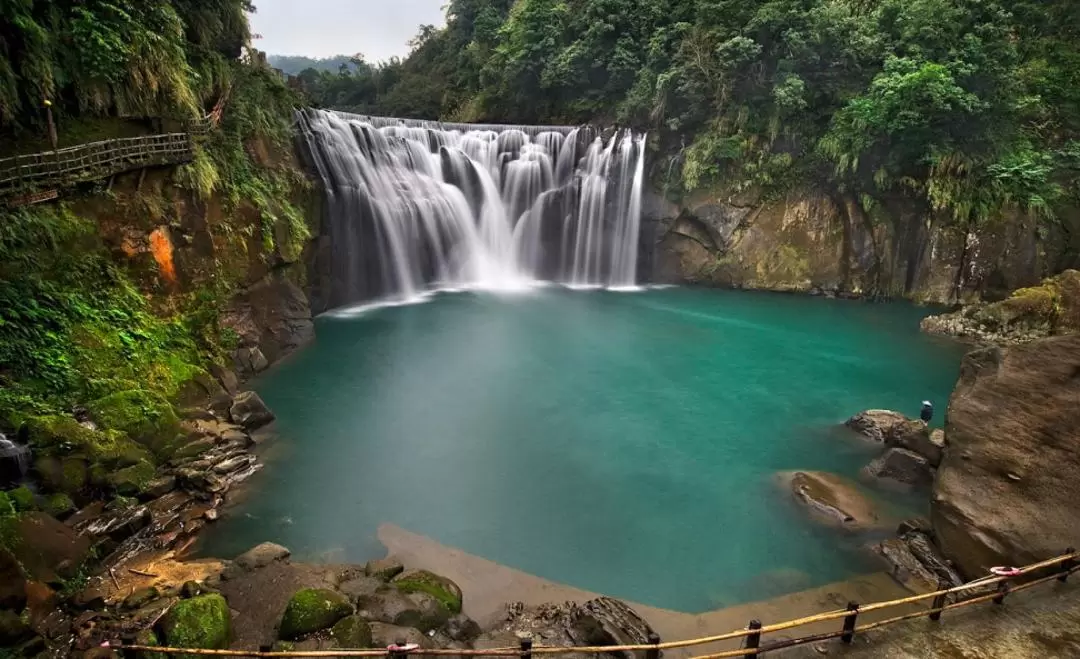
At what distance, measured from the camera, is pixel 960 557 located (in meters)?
8.37

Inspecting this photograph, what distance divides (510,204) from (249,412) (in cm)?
1978

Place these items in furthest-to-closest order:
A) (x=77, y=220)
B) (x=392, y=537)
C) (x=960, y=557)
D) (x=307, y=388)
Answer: (x=307, y=388) < (x=77, y=220) < (x=392, y=537) < (x=960, y=557)

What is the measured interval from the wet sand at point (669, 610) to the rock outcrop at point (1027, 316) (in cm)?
1330

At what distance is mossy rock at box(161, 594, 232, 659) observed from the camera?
644 centimetres

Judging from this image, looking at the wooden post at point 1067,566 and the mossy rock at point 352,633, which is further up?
the wooden post at point 1067,566

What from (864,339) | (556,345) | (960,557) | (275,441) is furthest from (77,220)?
(864,339)

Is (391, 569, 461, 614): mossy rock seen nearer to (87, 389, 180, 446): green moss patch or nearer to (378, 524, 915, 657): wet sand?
(378, 524, 915, 657): wet sand

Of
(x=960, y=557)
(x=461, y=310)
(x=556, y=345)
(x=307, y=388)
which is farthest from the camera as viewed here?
(x=461, y=310)

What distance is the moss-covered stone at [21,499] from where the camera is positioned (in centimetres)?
815

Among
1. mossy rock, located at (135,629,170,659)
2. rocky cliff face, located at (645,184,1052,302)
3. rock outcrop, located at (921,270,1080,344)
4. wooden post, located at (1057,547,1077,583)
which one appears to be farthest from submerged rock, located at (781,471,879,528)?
rocky cliff face, located at (645,184,1052,302)

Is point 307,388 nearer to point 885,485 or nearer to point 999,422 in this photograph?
point 885,485

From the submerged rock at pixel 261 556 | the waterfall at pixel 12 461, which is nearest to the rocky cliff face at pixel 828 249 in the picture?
the submerged rock at pixel 261 556

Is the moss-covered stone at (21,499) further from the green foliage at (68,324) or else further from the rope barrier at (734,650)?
the rope barrier at (734,650)

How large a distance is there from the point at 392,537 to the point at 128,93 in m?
12.4
